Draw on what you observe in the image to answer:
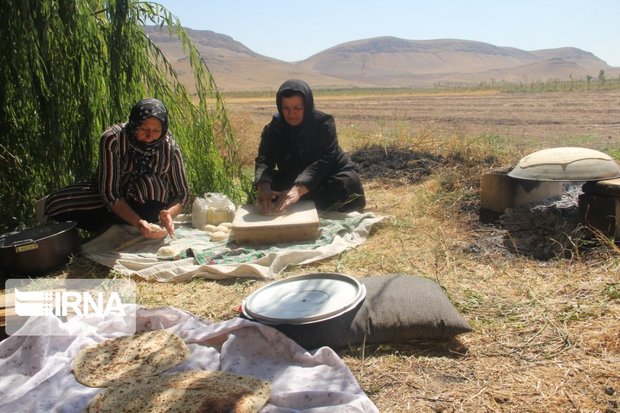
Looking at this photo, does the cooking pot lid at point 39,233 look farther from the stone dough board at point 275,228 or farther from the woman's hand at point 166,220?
the stone dough board at point 275,228

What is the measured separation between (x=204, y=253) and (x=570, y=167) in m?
2.73

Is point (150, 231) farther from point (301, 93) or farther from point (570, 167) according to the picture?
point (570, 167)

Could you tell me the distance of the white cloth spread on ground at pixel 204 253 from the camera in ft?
11.5

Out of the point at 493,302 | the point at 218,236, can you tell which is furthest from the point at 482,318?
the point at 218,236

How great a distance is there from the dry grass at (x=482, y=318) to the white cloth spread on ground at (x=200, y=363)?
8.9 inches

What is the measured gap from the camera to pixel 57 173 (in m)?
4.18

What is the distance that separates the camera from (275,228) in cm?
402

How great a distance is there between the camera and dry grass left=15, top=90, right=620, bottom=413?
2.11m

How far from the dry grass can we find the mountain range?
7673 centimetres

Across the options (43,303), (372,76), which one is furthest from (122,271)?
(372,76)

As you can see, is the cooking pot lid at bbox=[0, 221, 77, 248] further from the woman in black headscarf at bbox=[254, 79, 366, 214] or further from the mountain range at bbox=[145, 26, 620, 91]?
the mountain range at bbox=[145, 26, 620, 91]

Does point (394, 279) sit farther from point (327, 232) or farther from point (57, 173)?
point (57, 173)

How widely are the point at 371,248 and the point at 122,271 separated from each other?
5.95 ft

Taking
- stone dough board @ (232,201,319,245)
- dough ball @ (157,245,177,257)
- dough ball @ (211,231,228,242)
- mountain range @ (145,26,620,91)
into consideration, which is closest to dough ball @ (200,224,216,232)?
dough ball @ (211,231,228,242)
